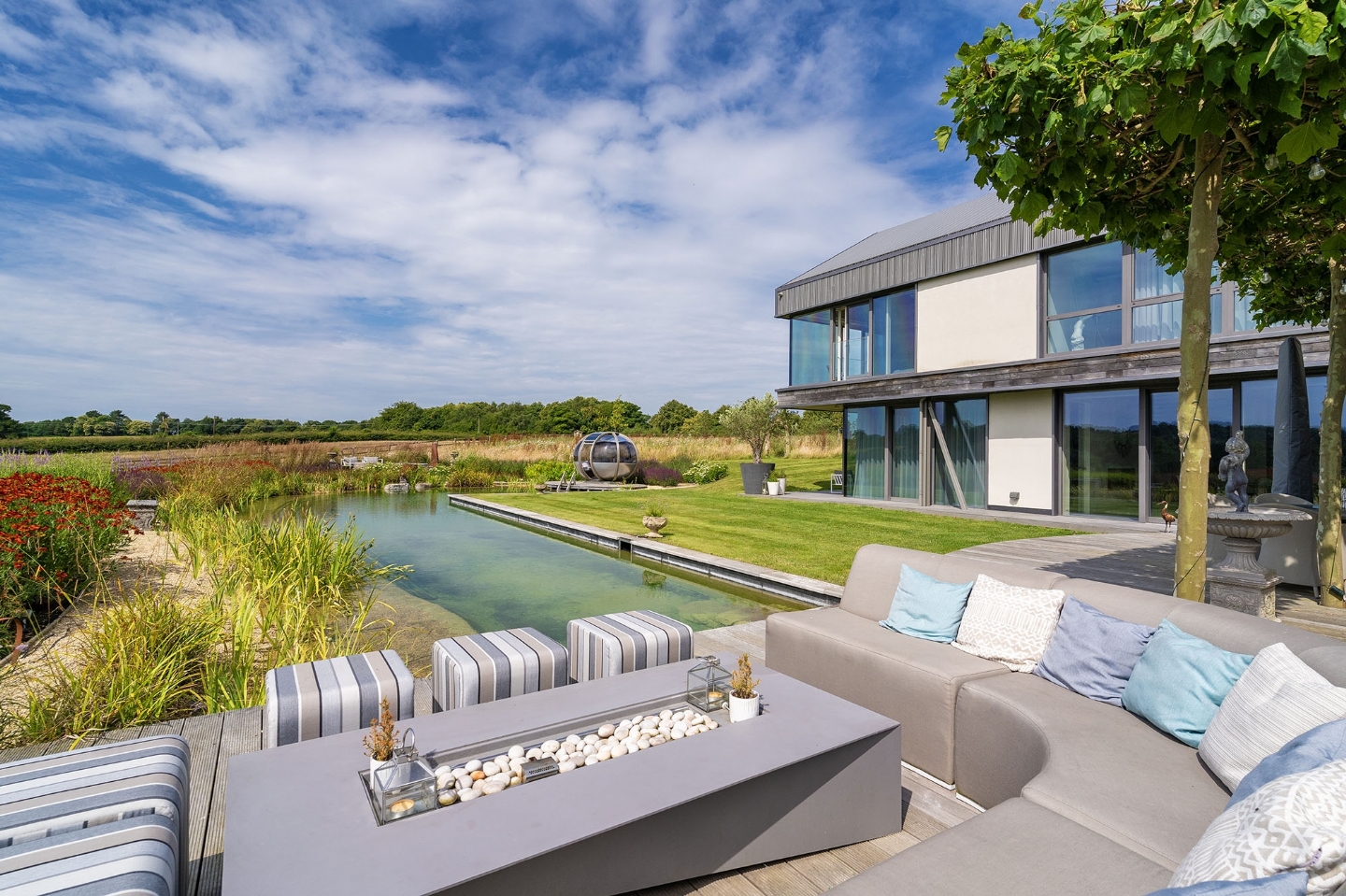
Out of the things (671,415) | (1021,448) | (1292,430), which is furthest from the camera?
(671,415)

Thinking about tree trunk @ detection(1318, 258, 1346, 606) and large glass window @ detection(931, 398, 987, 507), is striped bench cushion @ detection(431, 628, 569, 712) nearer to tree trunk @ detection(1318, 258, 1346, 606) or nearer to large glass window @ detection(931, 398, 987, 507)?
tree trunk @ detection(1318, 258, 1346, 606)

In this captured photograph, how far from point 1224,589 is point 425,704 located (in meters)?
5.19

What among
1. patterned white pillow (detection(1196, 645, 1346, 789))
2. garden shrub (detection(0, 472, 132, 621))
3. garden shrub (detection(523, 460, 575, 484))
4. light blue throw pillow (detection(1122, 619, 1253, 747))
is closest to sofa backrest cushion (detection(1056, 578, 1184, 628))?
light blue throw pillow (detection(1122, 619, 1253, 747))

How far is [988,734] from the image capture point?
260 centimetres

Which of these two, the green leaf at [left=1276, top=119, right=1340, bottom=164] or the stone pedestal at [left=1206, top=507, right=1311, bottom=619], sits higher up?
the green leaf at [left=1276, top=119, right=1340, bottom=164]

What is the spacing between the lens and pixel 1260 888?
943 mm

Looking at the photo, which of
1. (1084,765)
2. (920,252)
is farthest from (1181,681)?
(920,252)

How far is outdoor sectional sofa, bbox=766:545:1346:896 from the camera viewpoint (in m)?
1.60

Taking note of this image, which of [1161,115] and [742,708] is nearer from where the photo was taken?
[742,708]

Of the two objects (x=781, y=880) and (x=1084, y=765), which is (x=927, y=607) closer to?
(x=1084, y=765)

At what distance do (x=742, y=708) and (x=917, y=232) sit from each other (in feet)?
49.6

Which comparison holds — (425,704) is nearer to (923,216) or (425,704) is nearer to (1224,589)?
(1224,589)

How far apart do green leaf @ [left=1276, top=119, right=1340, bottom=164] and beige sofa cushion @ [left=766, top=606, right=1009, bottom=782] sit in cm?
244

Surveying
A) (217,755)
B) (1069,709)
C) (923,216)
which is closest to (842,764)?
(1069,709)
